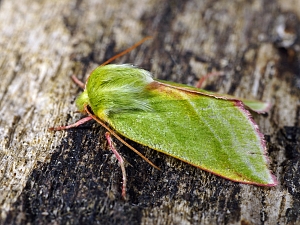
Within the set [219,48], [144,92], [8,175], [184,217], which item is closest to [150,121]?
[144,92]

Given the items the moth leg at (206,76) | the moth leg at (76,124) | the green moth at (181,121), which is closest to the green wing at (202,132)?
the green moth at (181,121)

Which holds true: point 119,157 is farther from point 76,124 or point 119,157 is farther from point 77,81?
point 77,81

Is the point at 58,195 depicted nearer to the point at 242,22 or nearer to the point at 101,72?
the point at 101,72

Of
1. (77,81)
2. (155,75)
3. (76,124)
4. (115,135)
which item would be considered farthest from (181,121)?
(77,81)

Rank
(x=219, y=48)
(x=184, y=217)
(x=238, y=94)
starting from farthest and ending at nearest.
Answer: (x=219, y=48) → (x=238, y=94) → (x=184, y=217)

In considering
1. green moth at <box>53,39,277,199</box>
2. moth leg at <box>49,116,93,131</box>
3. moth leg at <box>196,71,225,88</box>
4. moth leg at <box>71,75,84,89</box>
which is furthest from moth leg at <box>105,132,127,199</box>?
moth leg at <box>196,71,225,88</box>

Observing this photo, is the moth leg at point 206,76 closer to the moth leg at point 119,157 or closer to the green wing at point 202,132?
the green wing at point 202,132

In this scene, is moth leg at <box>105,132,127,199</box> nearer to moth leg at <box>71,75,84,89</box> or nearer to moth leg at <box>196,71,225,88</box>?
moth leg at <box>71,75,84,89</box>
